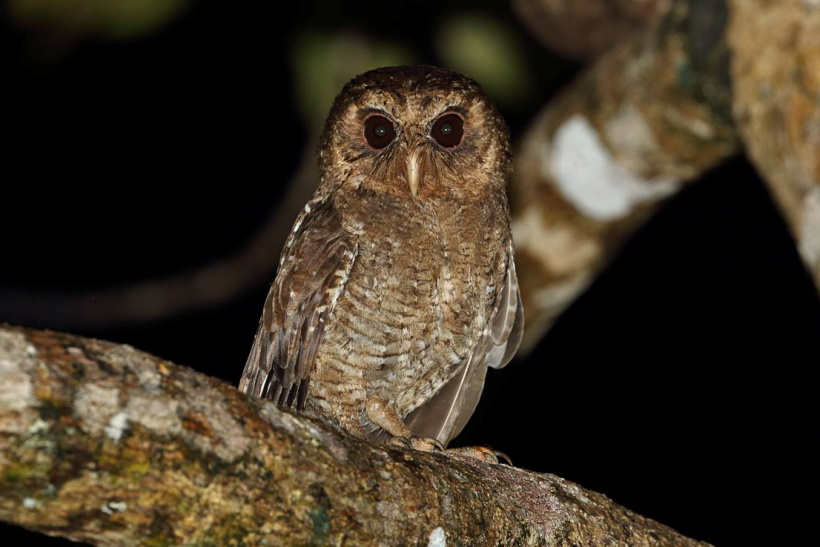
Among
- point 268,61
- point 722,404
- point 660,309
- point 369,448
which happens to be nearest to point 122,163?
point 268,61

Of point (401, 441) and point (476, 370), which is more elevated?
point (476, 370)

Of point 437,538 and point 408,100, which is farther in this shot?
point 408,100

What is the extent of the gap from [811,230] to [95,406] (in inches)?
84.2

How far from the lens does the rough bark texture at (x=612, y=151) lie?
3971 mm

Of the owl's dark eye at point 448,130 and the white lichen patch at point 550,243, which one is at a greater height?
the owl's dark eye at point 448,130

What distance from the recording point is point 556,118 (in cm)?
456

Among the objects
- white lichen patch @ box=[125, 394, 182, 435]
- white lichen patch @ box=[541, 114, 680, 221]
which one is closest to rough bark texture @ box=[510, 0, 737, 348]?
white lichen patch @ box=[541, 114, 680, 221]

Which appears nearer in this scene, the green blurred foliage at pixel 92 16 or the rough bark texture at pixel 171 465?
the rough bark texture at pixel 171 465

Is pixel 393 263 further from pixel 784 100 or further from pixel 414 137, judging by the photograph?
pixel 784 100

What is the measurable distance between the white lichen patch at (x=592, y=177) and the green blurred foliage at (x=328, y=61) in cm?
83

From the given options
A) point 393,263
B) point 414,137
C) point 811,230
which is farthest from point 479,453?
point 811,230

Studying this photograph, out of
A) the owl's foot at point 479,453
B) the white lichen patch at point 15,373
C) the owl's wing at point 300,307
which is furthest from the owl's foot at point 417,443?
the white lichen patch at point 15,373

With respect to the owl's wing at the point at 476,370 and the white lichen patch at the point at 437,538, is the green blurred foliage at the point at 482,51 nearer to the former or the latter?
the owl's wing at the point at 476,370

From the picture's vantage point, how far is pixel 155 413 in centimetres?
171
